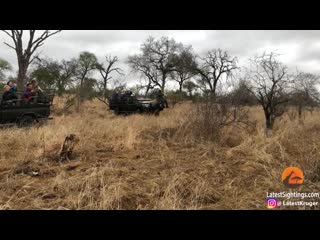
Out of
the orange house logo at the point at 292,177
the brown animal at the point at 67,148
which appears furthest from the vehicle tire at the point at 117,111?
the orange house logo at the point at 292,177

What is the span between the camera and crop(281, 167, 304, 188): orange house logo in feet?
16.0

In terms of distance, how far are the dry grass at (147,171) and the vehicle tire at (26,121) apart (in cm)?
217

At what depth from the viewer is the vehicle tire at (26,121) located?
11.2 meters

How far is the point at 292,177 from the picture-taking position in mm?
5230

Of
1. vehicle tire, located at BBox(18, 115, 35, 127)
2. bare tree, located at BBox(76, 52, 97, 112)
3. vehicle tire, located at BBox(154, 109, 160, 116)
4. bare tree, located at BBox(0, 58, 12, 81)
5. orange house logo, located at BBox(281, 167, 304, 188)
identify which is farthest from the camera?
bare tree, located at BBox(76, 52, 97, 112)

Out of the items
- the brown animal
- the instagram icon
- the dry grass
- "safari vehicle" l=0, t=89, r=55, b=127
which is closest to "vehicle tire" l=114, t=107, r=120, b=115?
"safari vehicle" l=0, t=89, r=55, b=127

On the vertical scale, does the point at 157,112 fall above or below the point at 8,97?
below

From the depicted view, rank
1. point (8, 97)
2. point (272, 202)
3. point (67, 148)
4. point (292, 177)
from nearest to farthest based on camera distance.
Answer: point (272, 202), point (292, 177), point (67, 148), point (8, 97)

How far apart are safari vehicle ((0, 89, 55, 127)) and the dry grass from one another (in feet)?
6.84

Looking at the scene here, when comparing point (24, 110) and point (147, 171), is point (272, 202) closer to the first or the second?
point (147, 171)

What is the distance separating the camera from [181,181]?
5.02 metres

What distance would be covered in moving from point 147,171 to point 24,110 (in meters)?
7.46

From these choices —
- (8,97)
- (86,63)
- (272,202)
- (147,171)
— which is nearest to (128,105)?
(8,97)

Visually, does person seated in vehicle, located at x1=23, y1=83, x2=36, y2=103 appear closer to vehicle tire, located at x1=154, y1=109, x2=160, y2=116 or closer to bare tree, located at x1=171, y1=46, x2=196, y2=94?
vehicle tire, located at x1=154, y1=109, x2=160, y2=116
